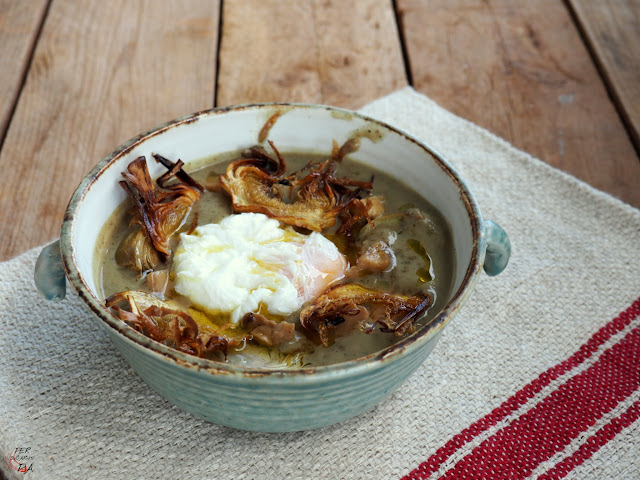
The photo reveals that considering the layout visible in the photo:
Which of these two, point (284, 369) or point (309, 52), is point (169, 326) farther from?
point (309, 52)

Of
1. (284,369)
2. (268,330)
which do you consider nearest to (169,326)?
(268,330)

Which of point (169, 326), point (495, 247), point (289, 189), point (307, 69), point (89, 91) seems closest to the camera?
point (169, 326)

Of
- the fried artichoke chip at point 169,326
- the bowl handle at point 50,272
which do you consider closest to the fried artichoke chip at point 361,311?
the fried artichoke chip at point 169,326

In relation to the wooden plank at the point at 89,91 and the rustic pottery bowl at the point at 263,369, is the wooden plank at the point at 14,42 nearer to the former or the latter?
the wooden plank at the point at 89,91

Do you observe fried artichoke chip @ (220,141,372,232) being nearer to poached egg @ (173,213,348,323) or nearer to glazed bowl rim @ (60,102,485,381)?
poached egg @ (173,213,348,323)

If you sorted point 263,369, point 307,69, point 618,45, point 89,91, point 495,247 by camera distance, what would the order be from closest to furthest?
1. point 263,369
2. point 495,247
3. point 89,91
4. point 307,69
5. point 618,45

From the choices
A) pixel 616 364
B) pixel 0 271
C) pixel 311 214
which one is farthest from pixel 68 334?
pixel 616 364

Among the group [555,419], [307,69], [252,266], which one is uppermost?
[252,266]

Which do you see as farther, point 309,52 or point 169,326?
point 309,52
